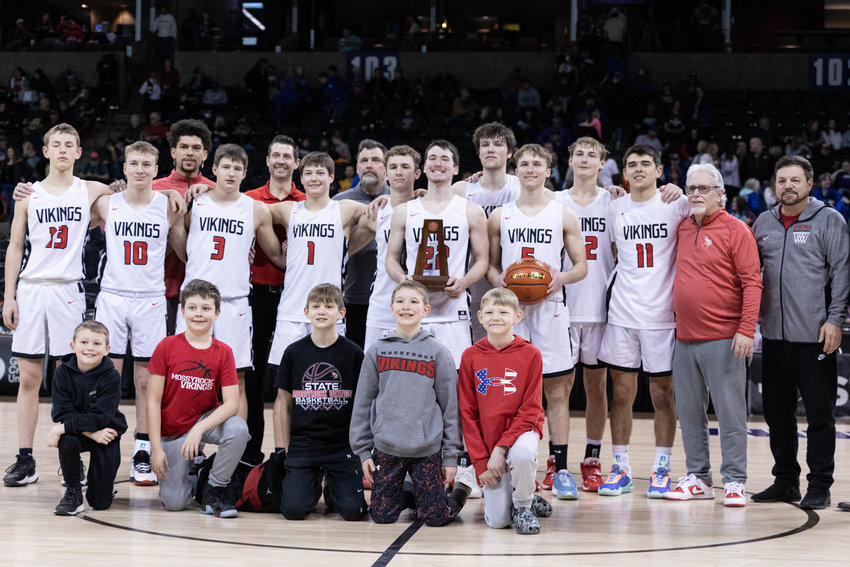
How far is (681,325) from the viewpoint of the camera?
231 inches

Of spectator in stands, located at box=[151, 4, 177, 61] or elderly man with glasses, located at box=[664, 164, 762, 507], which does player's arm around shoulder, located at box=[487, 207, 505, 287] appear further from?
spectator in stands, located at box=[151, 4, 177, 61]

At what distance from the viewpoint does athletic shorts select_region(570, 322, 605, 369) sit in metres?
6.27

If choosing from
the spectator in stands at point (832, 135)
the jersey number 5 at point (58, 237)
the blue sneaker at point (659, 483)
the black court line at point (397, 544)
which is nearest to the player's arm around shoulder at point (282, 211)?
the jersey number 5 at point (58, 237)

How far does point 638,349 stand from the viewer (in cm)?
616

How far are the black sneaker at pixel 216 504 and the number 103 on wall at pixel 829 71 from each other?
1666 cm

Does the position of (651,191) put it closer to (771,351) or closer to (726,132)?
(771,351)

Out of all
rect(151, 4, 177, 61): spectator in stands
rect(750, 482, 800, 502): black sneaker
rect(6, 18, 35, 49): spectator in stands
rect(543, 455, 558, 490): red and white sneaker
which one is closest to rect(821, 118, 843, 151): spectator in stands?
rect(750, 482, 800, 502): black sneaker

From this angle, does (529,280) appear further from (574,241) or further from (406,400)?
(406,400)

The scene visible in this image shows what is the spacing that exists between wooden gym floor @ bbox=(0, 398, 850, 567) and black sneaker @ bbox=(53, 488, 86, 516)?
68 millimetres

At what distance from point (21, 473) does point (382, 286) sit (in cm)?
245

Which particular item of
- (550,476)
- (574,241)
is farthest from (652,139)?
(550,476)

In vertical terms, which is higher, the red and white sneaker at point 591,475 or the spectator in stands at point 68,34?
the spectator in stands at point 68,34

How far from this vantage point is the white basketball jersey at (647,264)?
6051mm

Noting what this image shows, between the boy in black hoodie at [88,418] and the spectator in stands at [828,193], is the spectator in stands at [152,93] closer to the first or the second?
the spectator in stands at [828,193]
